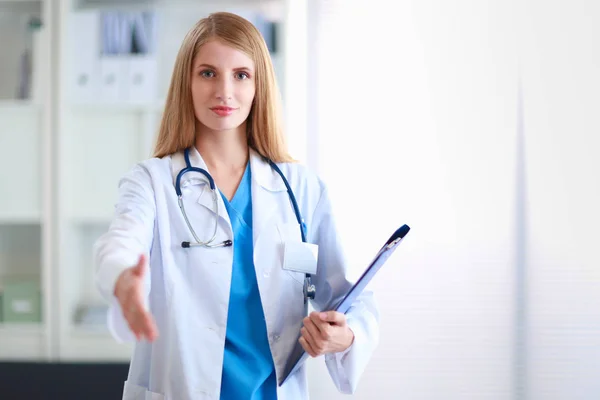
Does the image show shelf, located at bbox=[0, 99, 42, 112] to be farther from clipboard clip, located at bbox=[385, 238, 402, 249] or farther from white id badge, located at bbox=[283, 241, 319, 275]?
clipboard clip, located at bbox=[385, 238, 402, 249]

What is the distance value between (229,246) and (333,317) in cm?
22

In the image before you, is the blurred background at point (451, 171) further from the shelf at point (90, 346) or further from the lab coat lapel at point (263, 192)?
the lab coat lapel at point (263, 192)

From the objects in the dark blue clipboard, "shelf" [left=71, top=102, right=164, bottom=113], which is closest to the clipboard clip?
the dark blue clipboard

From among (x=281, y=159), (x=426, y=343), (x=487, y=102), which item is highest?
(x=487, y=102)

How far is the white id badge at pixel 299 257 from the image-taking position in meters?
1.15

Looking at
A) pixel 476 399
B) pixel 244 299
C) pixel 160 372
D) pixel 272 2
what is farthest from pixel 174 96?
pixel 476 399

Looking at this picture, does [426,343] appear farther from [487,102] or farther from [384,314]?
[487,102]

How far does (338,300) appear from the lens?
4.04ft

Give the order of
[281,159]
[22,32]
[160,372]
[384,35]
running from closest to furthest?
[160,372], [281,159], [384,35], [22,32]

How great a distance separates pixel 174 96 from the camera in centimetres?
119

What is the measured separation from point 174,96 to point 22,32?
168 centimetres

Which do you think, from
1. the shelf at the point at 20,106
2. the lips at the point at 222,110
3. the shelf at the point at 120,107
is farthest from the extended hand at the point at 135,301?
the shelf at the point at 20,106

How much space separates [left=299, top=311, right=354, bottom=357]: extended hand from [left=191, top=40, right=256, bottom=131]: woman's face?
1.27ft

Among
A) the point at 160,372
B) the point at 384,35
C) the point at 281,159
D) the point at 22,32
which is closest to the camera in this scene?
the point at 160,372
